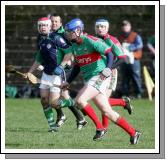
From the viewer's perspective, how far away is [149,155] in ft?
39.0

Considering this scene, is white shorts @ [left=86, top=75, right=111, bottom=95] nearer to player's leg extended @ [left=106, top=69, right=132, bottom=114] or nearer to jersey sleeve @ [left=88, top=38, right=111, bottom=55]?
jersey sleeve @ [left=88, top=38, right=111, bottom=55]

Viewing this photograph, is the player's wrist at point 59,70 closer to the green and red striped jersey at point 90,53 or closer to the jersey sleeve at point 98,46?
the green and red striped jersey at point 90,53

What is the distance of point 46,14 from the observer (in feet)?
79.1

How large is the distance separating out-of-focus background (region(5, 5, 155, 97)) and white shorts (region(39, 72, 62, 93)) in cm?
912

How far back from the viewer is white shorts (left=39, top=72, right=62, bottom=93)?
583 inches

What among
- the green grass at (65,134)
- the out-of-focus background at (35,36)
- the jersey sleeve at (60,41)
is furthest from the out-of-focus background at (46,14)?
the jersey sleeve at (60,41)

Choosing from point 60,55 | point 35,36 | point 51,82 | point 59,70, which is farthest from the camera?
point 35,36

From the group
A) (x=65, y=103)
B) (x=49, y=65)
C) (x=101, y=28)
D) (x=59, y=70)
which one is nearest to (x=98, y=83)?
(x=59, y=70)

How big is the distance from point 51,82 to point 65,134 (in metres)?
1.18

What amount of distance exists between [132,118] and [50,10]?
782cm

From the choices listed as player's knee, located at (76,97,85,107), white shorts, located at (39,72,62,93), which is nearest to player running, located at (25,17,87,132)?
white shorts, located at (39,72,62,93)

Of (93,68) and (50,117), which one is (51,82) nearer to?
(50,117)

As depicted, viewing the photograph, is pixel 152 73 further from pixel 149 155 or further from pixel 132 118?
pixel 149 155

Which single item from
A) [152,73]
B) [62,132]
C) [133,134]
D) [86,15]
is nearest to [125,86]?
[152,73]
